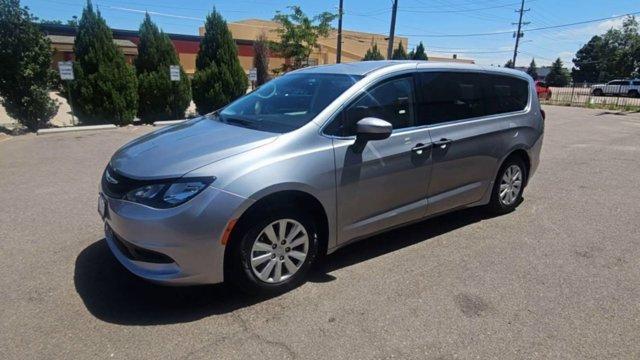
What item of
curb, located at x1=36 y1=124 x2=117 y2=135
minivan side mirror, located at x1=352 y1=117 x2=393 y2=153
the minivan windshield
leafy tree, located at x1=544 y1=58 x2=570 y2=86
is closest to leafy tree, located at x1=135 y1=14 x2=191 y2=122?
curb, located at x1=36 y1=124 x2=117 y2=135

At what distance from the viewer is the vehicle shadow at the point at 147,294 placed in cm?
294

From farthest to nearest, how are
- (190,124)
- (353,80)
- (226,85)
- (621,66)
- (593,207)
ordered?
(621,66), (226,85), (593,207), (190,124), (353,80)

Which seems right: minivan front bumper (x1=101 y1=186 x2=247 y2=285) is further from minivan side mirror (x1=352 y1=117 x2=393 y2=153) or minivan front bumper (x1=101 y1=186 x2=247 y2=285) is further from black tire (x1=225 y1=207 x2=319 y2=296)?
minivan side mirror (x1=352 y1=117 x2=393 y2=153)

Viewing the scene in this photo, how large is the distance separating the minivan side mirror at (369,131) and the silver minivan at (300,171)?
0.04 feet

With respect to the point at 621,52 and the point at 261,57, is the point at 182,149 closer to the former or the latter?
the point at 261,57

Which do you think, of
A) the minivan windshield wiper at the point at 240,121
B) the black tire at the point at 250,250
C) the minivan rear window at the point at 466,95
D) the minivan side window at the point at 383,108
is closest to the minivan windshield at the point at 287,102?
the minivan windshield wiper at the point at 240,121

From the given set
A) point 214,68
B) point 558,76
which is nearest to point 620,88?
point 558,76

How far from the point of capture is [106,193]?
3.12 meters

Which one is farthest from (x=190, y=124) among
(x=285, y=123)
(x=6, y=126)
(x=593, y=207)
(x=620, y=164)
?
(x=6, y=126)

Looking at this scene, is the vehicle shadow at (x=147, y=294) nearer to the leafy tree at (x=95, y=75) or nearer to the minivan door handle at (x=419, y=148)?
the minivan door handle at (x=419, y=148)

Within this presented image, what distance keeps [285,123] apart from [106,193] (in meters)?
1.40

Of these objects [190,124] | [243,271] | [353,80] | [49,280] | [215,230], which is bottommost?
[49,280]

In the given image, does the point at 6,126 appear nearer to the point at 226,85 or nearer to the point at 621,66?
the point at 226,85

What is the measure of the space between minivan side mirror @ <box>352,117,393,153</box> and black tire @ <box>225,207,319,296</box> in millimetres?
676
